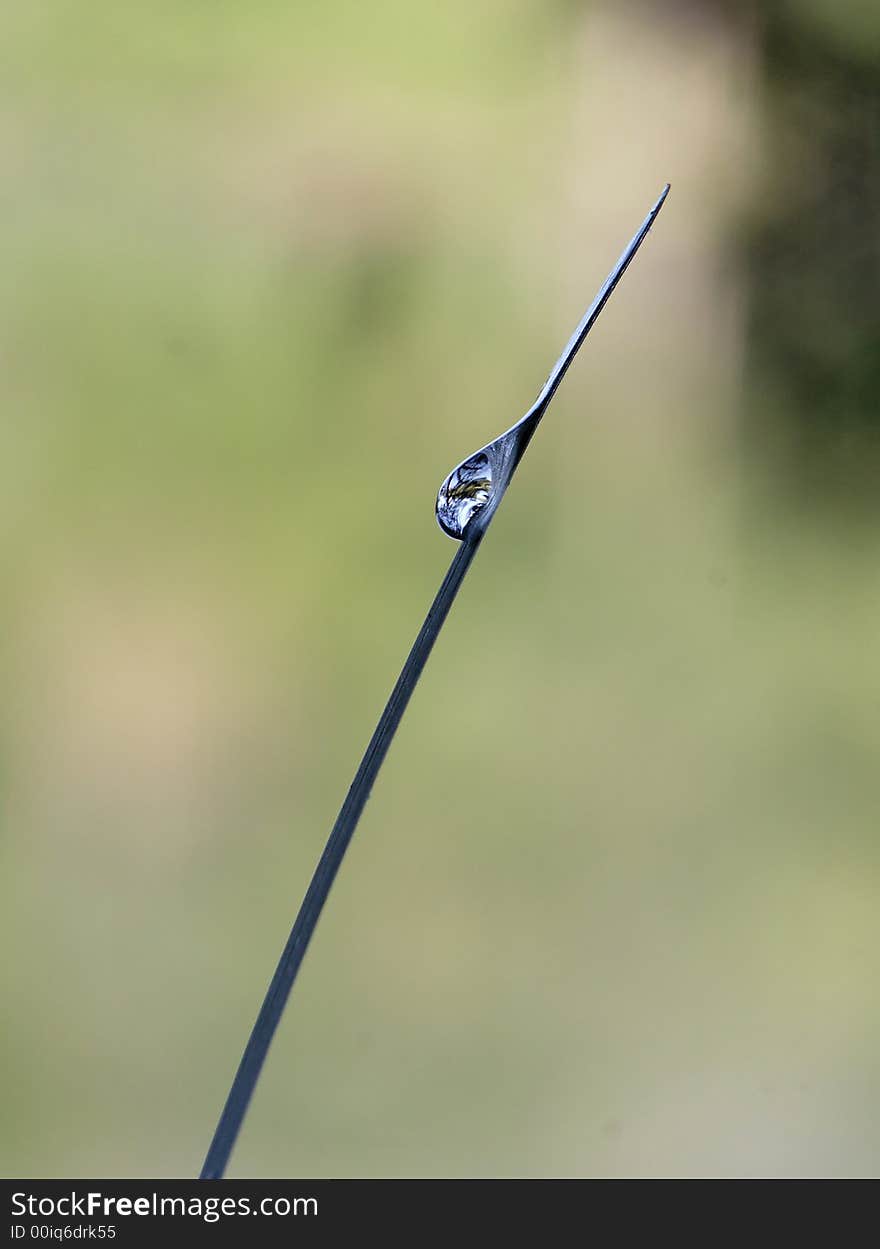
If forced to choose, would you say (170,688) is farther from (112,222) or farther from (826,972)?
(826,972)

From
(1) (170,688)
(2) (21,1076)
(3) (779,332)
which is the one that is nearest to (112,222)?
(1) (170,688)

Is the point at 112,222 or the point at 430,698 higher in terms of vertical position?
the point at 112,222

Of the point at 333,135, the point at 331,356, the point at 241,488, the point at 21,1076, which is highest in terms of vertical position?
the point at 333,135

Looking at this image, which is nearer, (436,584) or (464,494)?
(464,494)

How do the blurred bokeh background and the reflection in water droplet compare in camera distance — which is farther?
the blurred bokeh background
